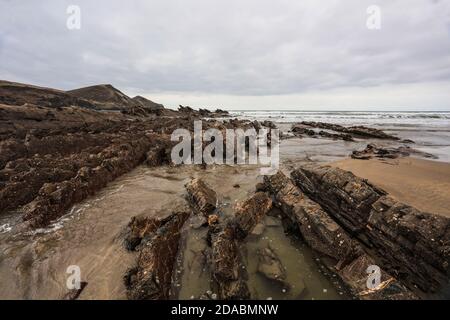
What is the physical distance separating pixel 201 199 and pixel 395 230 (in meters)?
5.49

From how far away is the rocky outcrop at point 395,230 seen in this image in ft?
15.7

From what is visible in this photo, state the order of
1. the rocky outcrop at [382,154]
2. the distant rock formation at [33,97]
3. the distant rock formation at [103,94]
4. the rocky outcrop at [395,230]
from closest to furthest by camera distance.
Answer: the rocky outcrop at [395,230] < the rocky outcrop at [382,154] < the distant rock formation at [33,97] < the distant rock formation at [103,94]

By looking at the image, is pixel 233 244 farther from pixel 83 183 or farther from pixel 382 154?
pixel 382 154

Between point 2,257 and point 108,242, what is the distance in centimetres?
230

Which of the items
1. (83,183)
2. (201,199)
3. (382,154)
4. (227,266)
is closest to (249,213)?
(201,199)

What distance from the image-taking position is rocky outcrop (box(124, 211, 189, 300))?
4.50 metres

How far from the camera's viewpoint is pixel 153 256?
5.15 m

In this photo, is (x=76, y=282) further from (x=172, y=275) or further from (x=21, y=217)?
(x=21, y=217)

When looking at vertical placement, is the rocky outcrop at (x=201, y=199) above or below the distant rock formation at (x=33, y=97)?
below

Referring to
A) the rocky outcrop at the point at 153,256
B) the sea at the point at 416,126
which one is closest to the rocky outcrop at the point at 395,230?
the rocky outcrop at the point at 153,256

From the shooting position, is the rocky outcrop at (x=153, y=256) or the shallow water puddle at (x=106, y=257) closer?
the rocky outcrop at (x=153, y=256)

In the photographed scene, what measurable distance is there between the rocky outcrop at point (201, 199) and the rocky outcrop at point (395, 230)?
12.3ft

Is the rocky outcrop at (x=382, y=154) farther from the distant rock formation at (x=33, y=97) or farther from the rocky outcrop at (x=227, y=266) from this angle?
the distant rock formation at (x=33, y=97)
